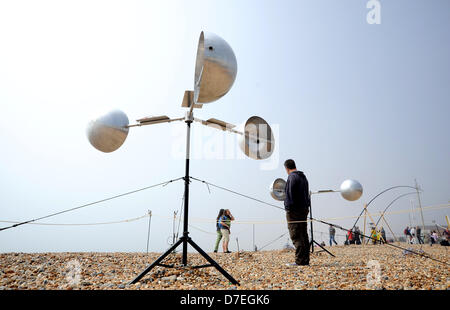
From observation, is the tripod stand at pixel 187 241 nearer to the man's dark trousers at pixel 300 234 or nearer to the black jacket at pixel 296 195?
the man's dark trousers at pixel 300 234

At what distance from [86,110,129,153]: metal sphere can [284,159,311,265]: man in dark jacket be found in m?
3.45

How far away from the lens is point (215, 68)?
2943mm

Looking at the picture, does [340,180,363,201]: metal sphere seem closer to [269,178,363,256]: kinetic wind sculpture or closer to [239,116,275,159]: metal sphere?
[269,178,363,256]: kinetic wind sculpture

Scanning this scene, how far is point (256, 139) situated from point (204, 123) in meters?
0.96

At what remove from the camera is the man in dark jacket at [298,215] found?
17.3ft

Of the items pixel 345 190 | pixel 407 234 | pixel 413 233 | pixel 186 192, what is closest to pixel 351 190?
pixel 345 190

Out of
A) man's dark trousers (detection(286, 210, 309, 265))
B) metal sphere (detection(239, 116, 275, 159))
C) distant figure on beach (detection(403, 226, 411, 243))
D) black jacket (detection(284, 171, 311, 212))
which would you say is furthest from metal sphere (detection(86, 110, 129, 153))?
distant figure on beach (detection(403, 226, 411, 243))

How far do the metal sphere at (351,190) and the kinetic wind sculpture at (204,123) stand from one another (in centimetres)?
594

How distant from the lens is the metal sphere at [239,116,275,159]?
454 centimetres

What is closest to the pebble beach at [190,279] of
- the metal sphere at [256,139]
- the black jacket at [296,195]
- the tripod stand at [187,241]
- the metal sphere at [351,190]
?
the tripod stand at [187,241]
